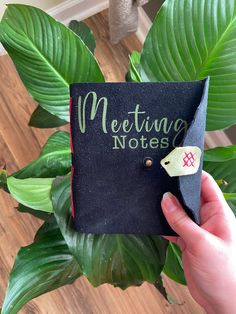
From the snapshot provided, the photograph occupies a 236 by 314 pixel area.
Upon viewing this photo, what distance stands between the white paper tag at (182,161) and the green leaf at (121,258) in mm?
288

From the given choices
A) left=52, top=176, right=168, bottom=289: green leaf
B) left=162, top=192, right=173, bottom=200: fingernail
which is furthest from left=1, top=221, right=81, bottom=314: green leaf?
left=162, top=192, right=173, bottom=200: fingernail

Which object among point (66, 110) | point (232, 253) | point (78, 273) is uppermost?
point (66, 110)

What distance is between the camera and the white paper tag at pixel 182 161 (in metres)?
0.62

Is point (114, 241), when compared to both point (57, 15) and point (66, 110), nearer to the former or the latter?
point (66, 110)

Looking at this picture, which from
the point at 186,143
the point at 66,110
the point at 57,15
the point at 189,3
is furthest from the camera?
the point at 57,15

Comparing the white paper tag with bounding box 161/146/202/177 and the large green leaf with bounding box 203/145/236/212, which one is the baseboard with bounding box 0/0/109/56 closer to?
the large green leaf with bounding box 203/145/236/212

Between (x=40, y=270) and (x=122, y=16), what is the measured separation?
86 cm

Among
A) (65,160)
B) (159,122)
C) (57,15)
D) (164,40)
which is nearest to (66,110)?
(65,160)

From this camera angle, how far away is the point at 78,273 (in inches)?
39.5

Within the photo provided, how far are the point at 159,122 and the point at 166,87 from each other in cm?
5

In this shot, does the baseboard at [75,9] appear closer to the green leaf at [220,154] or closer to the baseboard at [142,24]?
the baseboard at [142,24]

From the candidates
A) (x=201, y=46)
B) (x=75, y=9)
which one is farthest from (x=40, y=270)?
(x=75, y=9)

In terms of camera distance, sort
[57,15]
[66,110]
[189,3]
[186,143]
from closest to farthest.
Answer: [186,143], [189,3], [66,110], [57,15]

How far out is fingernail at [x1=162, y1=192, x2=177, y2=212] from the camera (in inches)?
27.0
